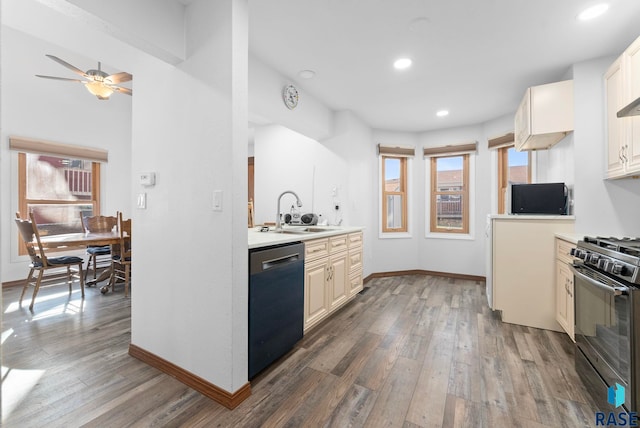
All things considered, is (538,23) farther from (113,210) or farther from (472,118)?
(113,210)

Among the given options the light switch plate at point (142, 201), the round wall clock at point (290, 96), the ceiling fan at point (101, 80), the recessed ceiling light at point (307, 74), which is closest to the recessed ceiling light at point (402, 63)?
the recessed ceiling light at point (307, 74)

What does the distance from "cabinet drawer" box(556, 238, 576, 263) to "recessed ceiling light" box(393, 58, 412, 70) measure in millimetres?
2136

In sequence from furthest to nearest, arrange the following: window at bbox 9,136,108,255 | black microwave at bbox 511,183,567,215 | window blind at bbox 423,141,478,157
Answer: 1. window blind at bbox 423,141,478,157
2. window at bbox 9,136,108,255
3. black microwave at bbox 511,183,567,215

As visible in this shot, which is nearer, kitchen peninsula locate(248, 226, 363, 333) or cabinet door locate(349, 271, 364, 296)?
kitchen peninsula locate(248, 226, 363, 333)

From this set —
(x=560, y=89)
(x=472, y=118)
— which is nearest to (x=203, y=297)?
(x=560, y=89)

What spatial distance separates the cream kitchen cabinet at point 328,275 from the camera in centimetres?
288

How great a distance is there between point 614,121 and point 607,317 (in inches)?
68.9

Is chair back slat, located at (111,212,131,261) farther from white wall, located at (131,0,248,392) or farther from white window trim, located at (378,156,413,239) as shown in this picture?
white window trim, located at (378,156,413,239)

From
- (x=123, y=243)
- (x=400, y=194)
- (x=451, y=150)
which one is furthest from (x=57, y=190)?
(x=451, y=150)

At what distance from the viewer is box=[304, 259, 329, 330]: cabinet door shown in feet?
9.34

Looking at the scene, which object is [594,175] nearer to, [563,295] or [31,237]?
[563,295]

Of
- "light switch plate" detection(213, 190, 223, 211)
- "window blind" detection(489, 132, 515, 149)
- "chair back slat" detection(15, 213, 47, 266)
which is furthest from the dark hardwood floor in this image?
"window blind" detection(489, 132, 515, 149)

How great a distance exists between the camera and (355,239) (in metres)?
3.84

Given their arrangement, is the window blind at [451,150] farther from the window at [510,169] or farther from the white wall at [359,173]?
the white wall at [359,173]
